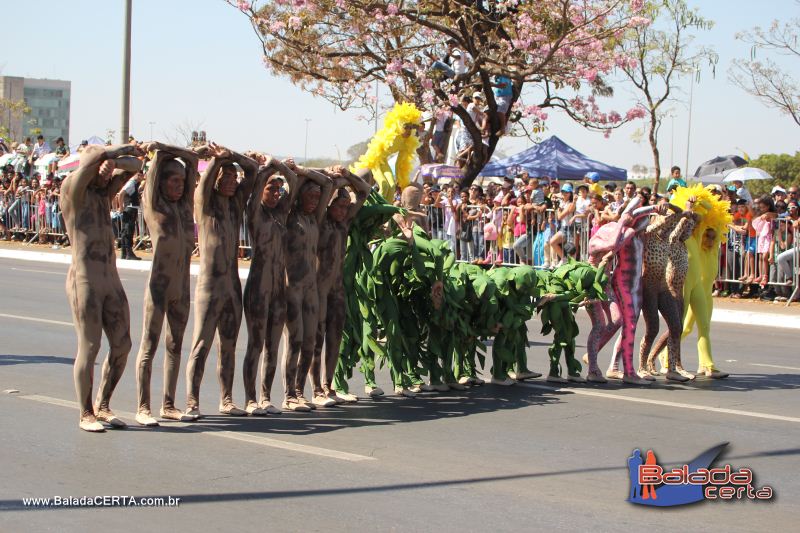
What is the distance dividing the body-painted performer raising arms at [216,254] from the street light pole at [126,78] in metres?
16.0

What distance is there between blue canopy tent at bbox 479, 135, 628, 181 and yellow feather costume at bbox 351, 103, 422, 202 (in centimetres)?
1753

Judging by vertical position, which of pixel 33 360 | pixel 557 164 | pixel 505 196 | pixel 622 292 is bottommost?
pixel 33 360

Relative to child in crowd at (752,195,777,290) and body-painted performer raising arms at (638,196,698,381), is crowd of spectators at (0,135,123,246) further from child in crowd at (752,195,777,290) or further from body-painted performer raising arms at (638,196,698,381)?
body-painted performer raising arms at (638,196,698,381)

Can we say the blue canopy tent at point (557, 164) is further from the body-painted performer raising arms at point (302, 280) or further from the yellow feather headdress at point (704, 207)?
the body-painted performer raising arms at point (302, 280)

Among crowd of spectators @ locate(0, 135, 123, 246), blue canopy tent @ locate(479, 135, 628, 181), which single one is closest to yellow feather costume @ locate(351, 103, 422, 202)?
blue canopy tent @ locate(479, 135, 628, 181)

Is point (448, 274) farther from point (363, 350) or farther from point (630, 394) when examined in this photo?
point (630, 394)

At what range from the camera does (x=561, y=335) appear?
10.8m

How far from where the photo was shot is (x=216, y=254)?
8.48m

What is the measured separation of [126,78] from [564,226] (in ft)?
33.8

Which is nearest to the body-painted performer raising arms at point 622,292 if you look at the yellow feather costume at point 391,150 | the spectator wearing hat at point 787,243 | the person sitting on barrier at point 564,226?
the yellow feather costume at point 391,150

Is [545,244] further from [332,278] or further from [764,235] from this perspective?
[332,278]

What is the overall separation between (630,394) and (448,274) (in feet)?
6.51

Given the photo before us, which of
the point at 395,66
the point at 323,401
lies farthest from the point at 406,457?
the point at 395,66

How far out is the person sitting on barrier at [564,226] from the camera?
20.4 m
